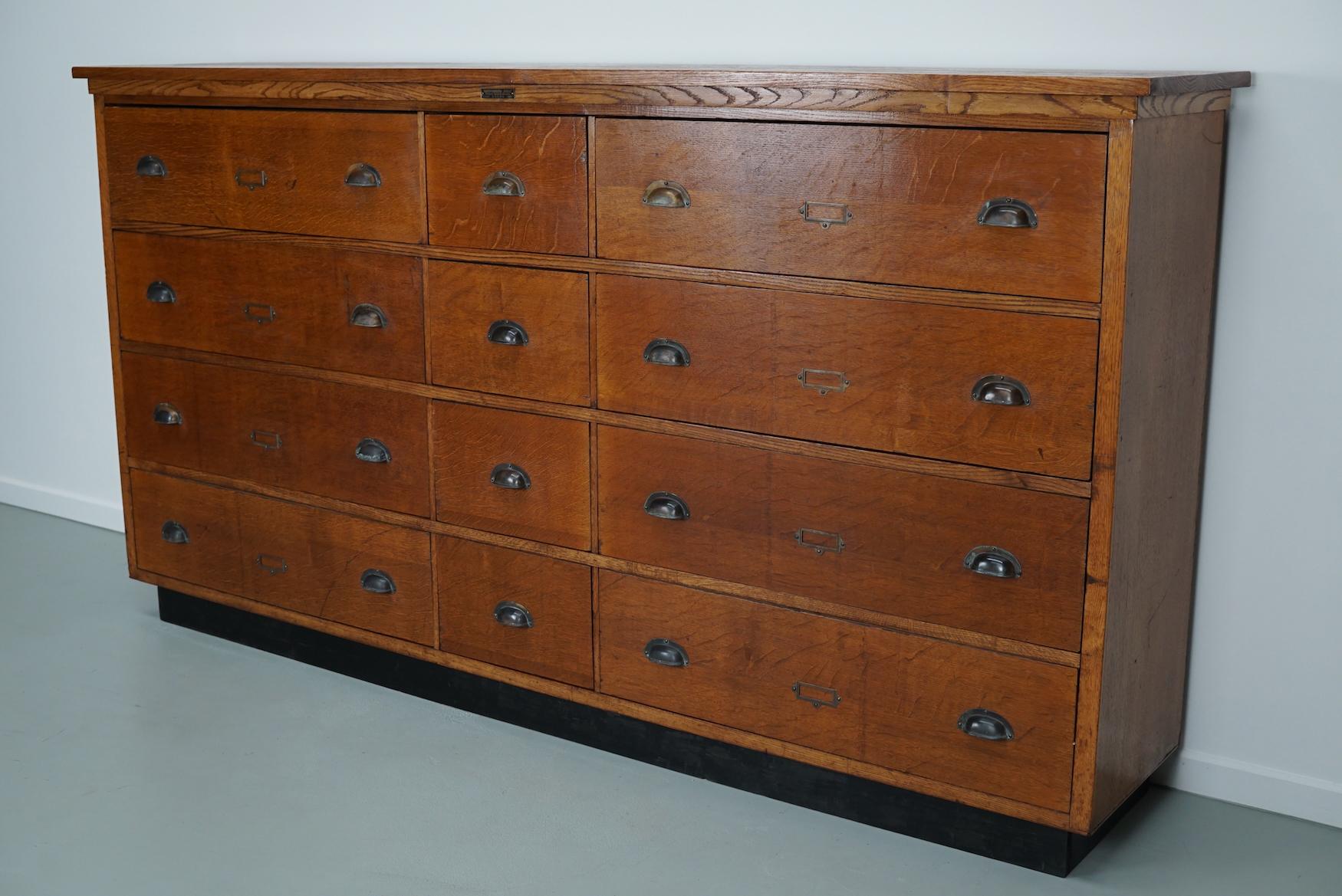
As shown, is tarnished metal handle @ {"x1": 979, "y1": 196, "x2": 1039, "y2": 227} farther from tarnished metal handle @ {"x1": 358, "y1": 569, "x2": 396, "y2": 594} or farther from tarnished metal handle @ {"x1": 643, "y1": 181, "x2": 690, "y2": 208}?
tarnished metal handle @ {"x1": 358, "y1": 569, "x2": 396, "y2": 594}

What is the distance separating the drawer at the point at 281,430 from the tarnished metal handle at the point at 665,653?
562mm

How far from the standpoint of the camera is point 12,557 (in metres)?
3.82

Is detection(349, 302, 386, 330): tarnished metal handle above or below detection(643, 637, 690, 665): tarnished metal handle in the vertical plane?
above

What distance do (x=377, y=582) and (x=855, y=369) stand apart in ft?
3.89

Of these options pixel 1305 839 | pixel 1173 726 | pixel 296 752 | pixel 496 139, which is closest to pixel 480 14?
pixel 496 139

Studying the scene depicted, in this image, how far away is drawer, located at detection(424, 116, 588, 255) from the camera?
249cm

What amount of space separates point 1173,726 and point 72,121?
10.4 ft

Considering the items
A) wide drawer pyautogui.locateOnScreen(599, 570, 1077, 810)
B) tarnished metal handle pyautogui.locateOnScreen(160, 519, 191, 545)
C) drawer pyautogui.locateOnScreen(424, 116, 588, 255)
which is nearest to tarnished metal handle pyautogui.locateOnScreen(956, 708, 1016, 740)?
wide drawer pyautogui.locateOnScreen(599, 570, 1077, 810)

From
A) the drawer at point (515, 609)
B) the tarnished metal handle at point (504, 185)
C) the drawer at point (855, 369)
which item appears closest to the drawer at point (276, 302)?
the tarnished metal handle at point (504, 185)

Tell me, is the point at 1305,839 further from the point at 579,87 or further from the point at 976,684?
the point at 579,87

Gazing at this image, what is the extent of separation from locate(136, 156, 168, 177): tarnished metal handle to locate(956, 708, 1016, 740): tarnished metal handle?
199cm

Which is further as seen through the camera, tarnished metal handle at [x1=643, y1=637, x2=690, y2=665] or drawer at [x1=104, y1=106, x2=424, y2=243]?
drawer at [x1=104, y1=106, x2=424, y2=243]

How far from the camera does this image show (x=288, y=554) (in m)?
3.07

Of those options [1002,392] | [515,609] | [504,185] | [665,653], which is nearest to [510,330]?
[504,185]
